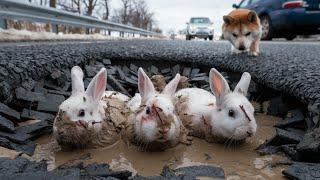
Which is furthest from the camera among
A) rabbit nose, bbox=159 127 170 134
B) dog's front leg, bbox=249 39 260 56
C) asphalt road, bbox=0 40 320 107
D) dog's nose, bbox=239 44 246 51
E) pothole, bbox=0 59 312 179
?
dog's nose, bbox=239 44 246 51

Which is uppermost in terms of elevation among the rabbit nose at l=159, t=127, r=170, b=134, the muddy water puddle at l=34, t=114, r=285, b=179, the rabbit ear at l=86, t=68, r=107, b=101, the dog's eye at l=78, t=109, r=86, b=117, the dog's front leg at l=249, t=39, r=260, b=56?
the dog's front leg at l=249, t=39, r=260, b=56

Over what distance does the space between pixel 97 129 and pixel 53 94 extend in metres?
1.25

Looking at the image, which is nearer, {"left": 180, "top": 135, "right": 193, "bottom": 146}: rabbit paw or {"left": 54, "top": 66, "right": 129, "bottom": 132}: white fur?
{"left": 54, "top": 66, "right": 129, "bottom": 132}: white fur

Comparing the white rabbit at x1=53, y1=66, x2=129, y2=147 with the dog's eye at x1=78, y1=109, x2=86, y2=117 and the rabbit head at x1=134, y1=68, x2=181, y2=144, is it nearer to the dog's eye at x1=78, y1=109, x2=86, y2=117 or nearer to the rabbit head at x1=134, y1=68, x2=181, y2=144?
the dog's eye at x1=78, y1=109, x2=86, y2=117

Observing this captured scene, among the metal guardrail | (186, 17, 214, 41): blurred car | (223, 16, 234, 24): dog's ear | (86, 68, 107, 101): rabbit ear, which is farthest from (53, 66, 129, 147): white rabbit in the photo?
(186, 17, 214, 41): blurred car

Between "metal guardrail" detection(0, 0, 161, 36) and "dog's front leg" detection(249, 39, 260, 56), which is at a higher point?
"metal guardrail" detection(0, 0, 161, 36)

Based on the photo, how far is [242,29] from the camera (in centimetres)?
676

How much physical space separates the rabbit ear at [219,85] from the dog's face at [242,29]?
337cm

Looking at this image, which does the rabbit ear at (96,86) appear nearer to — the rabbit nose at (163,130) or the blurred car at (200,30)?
the rabbit nose at (163,130)

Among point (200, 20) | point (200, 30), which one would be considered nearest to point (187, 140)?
point (200, 30)

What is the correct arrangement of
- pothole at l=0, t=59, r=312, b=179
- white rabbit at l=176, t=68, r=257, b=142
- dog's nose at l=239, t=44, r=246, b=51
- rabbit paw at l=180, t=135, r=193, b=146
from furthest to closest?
dog's nose at l=239, t=44, r=246, b=51, rabbit paw at l=180, t=135, r=193, b=146, white rabbit at l=176, t=68, r=257, b=142, pothole at l=0, t=59, r=312, b=179

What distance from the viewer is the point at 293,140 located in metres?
2.97

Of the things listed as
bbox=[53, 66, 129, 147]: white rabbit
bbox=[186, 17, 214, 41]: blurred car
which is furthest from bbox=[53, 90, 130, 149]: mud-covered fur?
bbox=[186, 17, 214, 41]: blurred car

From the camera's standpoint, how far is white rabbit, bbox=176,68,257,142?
3084 mm
